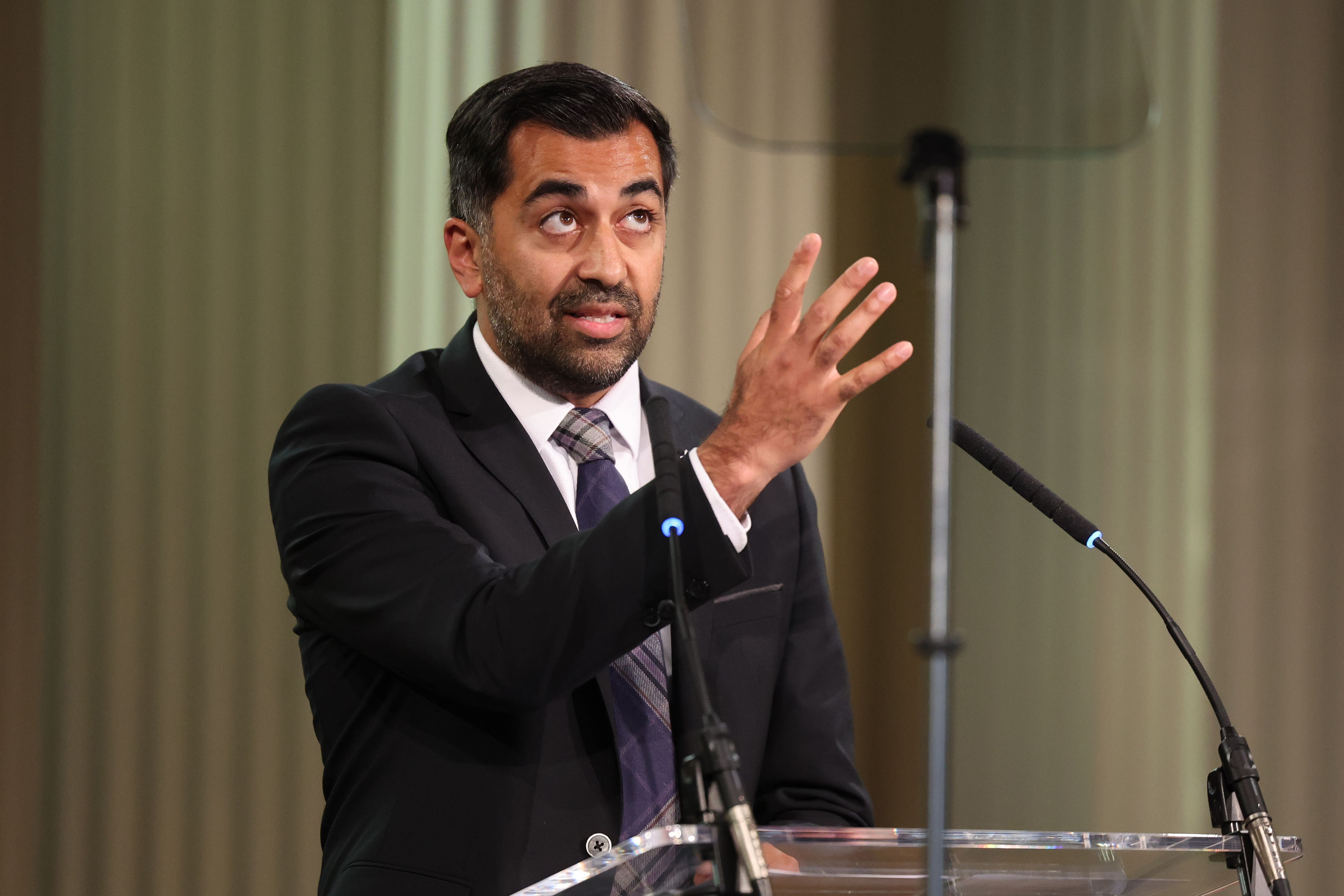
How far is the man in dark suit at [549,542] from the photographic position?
1185 millimetres

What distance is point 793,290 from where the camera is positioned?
1.12m

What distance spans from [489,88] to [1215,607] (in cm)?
211

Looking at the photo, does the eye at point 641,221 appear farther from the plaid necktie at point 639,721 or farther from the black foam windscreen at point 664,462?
the black foam windscreen at point 664,462

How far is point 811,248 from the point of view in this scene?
1119 mm

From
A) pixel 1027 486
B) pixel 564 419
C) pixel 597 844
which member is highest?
pixel 564 419

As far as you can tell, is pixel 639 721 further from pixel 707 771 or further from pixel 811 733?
pixel 707 771

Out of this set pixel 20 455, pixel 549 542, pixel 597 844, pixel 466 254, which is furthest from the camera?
pixel 20 455

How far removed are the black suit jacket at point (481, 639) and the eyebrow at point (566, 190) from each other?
0.71 feet

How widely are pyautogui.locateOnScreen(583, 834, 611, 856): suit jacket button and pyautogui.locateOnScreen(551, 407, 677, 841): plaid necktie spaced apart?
38mm

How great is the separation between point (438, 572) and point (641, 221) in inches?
21.3

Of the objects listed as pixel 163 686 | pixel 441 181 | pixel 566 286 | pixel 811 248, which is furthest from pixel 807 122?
pixel 163 686

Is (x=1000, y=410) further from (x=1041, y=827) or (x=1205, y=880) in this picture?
(x=1205, y=880)

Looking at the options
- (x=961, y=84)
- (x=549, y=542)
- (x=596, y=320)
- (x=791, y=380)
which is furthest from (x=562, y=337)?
(x=961, y=84)

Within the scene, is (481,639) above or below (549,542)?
below
